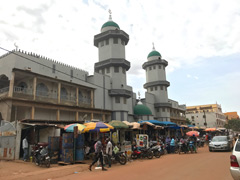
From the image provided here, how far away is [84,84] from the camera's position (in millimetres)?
27484

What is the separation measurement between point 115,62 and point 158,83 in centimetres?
1585

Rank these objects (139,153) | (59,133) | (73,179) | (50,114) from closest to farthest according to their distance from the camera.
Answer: (73,179)
(139,153)
(59,133)
(50,114)

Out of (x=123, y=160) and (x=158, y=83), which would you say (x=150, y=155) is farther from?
(x=158, y=83)

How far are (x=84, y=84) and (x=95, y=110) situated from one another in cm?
405

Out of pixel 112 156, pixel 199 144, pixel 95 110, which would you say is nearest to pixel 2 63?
pixel 95 110

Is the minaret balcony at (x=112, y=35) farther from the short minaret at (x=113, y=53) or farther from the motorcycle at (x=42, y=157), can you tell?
the motorcycle at (x=42, y=157)

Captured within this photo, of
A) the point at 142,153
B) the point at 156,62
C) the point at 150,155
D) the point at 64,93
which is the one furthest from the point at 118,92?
the point at 156,62

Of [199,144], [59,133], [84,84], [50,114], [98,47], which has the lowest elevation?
[199,144]

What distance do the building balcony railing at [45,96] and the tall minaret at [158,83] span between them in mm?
21596

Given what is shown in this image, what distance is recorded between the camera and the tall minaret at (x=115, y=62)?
3159 cm

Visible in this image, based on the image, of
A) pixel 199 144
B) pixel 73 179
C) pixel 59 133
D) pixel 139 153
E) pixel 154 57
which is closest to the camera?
pixel 73 179

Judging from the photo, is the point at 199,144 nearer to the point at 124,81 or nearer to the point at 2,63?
the point at 124,81

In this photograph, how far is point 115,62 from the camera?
33.2 metres

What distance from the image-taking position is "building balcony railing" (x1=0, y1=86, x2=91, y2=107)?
19.7 m
